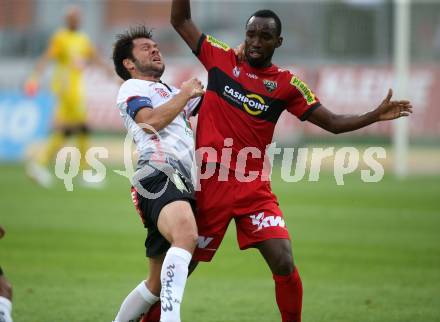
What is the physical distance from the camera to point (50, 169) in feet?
71.2

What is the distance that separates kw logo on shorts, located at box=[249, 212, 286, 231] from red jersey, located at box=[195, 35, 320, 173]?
1.34 ft

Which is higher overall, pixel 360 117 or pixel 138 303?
pixel 360 117

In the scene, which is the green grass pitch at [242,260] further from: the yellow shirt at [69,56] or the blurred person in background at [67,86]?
the yellow shirt at [69,56]

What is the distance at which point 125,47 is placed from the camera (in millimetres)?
7230

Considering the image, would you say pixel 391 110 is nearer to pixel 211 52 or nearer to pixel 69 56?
pixel 211 52

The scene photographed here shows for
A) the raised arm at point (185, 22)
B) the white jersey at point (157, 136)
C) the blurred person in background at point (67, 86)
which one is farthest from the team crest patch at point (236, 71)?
the blurred person in background at point (67, 86)

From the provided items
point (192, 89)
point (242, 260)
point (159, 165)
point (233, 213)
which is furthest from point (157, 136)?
point (242, 260)

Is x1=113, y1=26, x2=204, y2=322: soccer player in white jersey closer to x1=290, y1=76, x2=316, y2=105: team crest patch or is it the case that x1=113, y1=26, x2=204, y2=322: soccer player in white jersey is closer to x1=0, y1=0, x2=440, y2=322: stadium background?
x1=290, y1=76, x2=316, y2=105: team crest patch

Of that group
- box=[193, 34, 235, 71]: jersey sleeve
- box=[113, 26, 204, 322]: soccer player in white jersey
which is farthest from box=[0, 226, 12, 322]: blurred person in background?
box=[193, 34, 235, 71]: jersey sleeve

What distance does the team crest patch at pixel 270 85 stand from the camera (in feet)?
23.3

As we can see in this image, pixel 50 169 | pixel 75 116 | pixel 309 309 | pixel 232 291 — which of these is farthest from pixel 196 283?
pixel 50 169

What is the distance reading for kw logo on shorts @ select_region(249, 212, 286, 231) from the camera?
275 inches

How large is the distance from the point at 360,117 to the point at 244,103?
925 millimetres

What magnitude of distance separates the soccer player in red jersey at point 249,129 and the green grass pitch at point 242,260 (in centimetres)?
127
